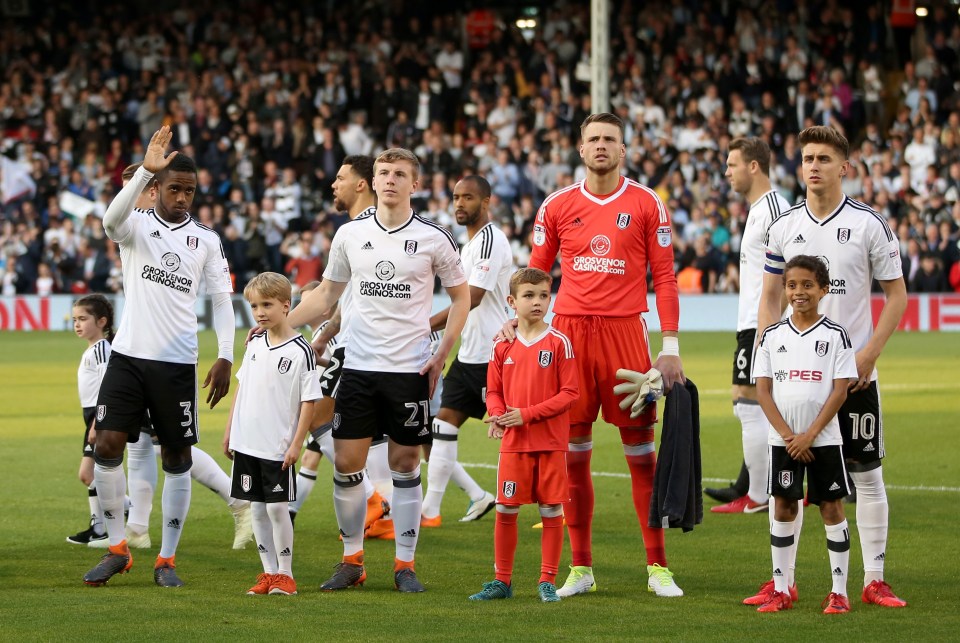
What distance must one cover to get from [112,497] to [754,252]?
454 cm

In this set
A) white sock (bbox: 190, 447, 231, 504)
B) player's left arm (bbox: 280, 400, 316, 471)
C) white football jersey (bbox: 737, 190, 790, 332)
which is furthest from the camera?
white football jersey (bbox: 737, 190, 790, 332)

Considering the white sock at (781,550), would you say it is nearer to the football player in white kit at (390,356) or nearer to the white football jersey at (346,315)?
the football player in white kit at (390,356)

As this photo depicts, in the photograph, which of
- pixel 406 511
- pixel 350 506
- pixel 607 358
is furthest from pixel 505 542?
pixel 607 358

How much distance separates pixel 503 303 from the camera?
32.2 feet

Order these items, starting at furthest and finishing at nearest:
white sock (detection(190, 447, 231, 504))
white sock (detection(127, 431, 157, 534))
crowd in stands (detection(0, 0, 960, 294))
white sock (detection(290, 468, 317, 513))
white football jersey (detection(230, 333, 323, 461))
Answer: crowd in stands (detection(0, 0, 960, 294)) → white sock (detection(290, 468, 317, 513)) → white sock (detection(190, 447, 231, 504)) → white sock (detection(127, 431, 157, 534)) → white football jersey (detection(230, 333, 323, 461))

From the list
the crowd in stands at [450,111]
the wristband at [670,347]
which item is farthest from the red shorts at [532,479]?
the crowd in stands at [450,111]

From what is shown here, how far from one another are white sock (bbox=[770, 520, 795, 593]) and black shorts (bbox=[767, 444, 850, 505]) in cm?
15

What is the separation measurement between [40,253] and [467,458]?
1841 cm

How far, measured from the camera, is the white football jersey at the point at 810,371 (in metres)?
6.83

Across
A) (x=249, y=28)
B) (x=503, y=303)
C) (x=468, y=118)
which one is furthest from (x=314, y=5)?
(x=503, y=303)

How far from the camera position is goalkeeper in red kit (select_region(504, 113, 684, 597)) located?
7438 millimetres

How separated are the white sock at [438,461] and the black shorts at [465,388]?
0.15 meters

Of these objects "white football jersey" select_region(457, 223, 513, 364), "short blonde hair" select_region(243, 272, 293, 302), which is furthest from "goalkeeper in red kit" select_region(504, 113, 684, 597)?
"white football jersey" select_region(457, 223, 513, 364)

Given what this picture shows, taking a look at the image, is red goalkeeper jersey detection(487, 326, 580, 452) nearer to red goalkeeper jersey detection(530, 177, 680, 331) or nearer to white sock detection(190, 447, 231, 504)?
red goalkeeper jersey detection(530, 177, 680, 331)
